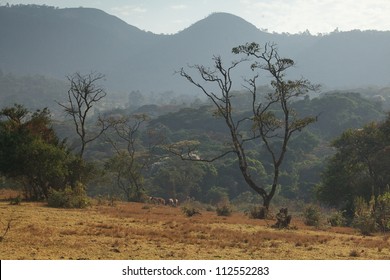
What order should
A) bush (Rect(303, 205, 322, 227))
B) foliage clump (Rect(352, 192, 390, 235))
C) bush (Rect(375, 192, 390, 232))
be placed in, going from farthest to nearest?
bush (Rect(303, 205, 322, 227))
bush (Rect(375, 192, 390, 232))
foliage clump (Rect(352, 192, 390, 235))

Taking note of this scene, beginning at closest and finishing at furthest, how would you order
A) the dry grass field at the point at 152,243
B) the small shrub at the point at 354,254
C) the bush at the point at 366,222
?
the dry grass field at the point at 152,243 → the small shrub at the point at 354,254 → the bush at the point at 366,222

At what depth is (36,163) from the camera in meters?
26.8

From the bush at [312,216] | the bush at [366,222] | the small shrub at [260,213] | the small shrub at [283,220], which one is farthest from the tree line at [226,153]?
the small shrub at [283,220]

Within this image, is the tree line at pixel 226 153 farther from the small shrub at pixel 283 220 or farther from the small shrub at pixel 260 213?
the small shrub at pixel 283 220

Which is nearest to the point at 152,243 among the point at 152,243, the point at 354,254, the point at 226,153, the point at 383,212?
the point at 152,243

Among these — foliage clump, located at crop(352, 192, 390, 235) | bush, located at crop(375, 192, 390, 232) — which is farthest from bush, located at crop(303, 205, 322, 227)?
bush, located at crop(375, 192, 390, 232)

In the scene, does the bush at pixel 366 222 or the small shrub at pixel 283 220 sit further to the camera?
the small shrub at pixel 283 220

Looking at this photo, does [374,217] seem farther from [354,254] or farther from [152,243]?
[152,243]

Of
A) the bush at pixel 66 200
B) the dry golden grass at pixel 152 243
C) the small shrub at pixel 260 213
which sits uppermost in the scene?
the dry golden grass at pixel 152 243

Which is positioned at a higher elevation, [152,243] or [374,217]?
[152,243]

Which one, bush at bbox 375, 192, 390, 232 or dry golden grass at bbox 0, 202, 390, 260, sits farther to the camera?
bush at bbox 375, 192, 390, 232

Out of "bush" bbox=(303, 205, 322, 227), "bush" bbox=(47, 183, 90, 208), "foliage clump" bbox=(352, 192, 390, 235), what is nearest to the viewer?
"foliage clump" bbox=(352, 192, 390, 235)

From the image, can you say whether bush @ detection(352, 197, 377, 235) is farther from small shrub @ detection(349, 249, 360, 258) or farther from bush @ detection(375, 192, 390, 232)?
small shrub @ detection(349, 249, 360, 258)
